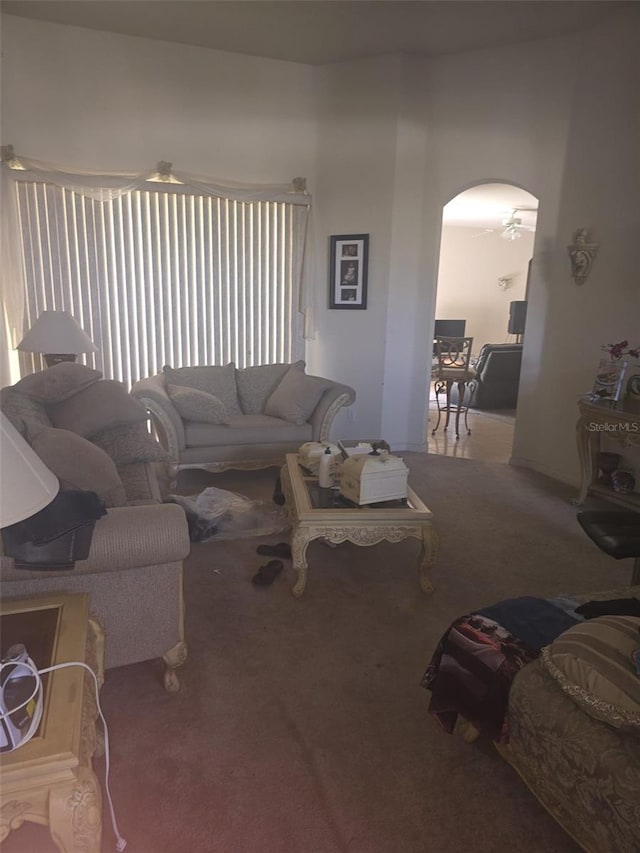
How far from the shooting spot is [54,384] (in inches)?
122

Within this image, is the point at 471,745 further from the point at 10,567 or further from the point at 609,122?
the point at 609,122

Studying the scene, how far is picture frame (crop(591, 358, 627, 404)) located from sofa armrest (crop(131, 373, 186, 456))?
9.78 ft

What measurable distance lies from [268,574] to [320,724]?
1.01m

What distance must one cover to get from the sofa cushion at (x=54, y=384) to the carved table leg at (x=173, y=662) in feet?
5.64

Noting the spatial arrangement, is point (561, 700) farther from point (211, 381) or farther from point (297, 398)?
point (211, 381)

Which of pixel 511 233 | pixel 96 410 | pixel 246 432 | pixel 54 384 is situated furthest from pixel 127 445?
pixel 511 233

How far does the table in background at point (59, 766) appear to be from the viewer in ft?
3.65

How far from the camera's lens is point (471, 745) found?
1.90 metres

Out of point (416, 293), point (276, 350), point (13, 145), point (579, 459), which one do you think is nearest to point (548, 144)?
point (416, 293)

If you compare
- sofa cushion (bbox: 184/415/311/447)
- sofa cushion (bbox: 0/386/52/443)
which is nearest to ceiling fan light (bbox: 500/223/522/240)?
sofa cushion (bbox: 184/415/311/447)

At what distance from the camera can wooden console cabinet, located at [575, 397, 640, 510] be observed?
11.8 feet

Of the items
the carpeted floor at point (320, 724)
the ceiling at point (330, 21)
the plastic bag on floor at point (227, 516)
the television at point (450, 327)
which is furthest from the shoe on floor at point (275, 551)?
the television at point (450, 327)

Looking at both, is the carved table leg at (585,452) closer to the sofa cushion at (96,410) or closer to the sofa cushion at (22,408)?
the sofa cushion at (96,410)

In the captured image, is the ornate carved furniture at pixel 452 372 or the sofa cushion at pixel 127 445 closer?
the sofa cushion at pixel 127 445
